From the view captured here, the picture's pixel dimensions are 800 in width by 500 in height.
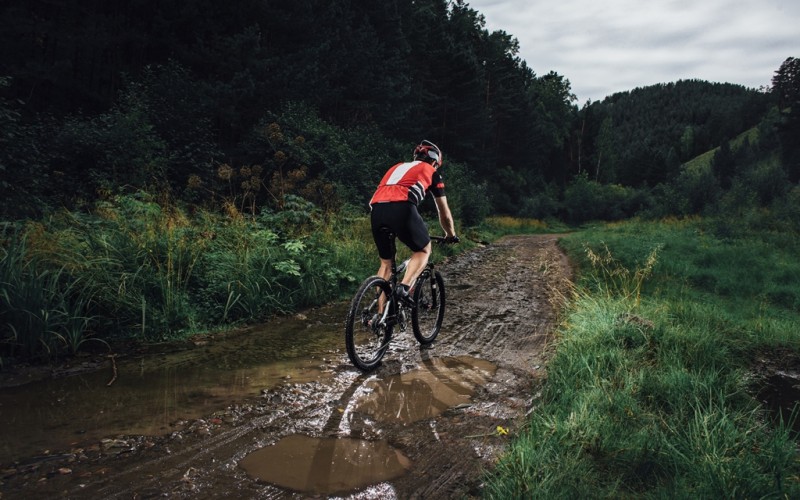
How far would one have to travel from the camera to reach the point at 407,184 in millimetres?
4137

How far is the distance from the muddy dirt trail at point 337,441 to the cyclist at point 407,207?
0.96m

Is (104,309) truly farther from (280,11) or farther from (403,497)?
(280,11)

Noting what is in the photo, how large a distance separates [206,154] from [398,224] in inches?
397

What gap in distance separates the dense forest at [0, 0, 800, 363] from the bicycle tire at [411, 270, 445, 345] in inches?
80.7

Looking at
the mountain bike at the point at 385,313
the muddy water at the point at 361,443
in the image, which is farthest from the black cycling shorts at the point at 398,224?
the muddy water at the point at 361,443

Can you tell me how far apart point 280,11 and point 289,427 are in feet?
55.8

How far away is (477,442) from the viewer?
2.72 m

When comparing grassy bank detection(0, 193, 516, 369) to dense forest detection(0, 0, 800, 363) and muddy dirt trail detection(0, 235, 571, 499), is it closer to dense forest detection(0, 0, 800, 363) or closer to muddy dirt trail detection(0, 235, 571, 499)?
dense forest detection(0, 0, 800, 363)

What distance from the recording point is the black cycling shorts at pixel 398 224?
13.6ft

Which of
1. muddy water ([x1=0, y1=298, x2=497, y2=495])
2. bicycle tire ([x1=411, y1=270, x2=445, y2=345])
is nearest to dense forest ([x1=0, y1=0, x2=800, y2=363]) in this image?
muddy water ([x1=0, y1=298, x2=497, y2=495])

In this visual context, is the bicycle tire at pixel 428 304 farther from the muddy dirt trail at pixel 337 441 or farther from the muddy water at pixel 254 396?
the muddy water at pixel 254 396

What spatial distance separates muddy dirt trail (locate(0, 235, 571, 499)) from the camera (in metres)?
2.21

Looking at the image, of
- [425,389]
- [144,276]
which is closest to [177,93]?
[144,276]

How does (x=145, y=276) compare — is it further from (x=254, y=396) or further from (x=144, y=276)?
(x=254, y=396)
